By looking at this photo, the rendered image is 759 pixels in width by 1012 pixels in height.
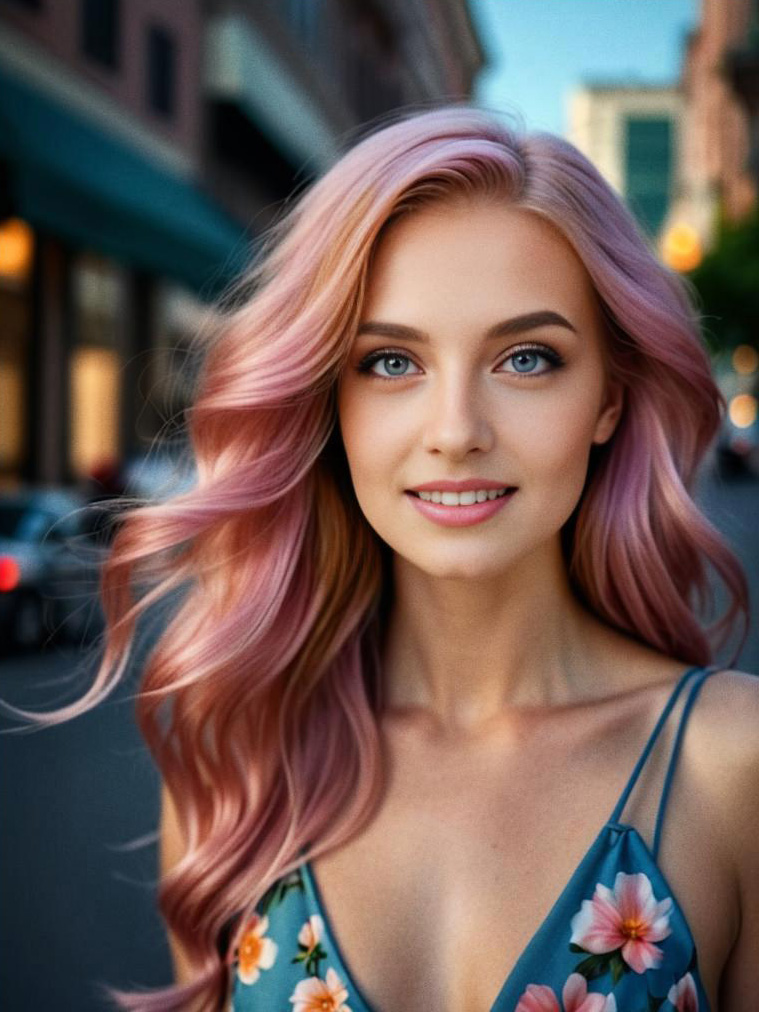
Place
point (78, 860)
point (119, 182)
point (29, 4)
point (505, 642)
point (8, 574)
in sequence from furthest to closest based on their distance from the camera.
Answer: point (119, 182)
point (29, 4)
point (8, 574)
point (78, 860)
point (505, 642)

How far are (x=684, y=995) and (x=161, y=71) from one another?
73.1ft

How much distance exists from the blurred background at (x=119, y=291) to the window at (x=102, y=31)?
4cm

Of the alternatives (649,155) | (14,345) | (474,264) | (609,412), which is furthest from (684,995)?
(649,155)

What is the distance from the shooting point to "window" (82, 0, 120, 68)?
63.8 feet

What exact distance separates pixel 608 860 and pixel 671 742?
189 mm

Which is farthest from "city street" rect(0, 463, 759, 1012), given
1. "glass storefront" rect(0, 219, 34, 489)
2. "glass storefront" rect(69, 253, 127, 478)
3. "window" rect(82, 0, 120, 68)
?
"window" rect(82, 0, 120, 68)

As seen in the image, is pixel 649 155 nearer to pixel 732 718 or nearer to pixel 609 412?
pixel 609 412

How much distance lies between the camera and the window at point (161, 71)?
22.0 meters

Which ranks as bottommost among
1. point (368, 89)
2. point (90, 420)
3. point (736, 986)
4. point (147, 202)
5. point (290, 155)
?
point (736, 986)

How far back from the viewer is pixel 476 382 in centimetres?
192

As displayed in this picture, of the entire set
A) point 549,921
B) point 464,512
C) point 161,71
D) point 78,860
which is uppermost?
point 161,71

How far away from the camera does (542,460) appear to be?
6.34ft

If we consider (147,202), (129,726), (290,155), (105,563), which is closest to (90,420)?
(147,202)

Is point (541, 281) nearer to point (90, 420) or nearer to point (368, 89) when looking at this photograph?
point (90, 420)
